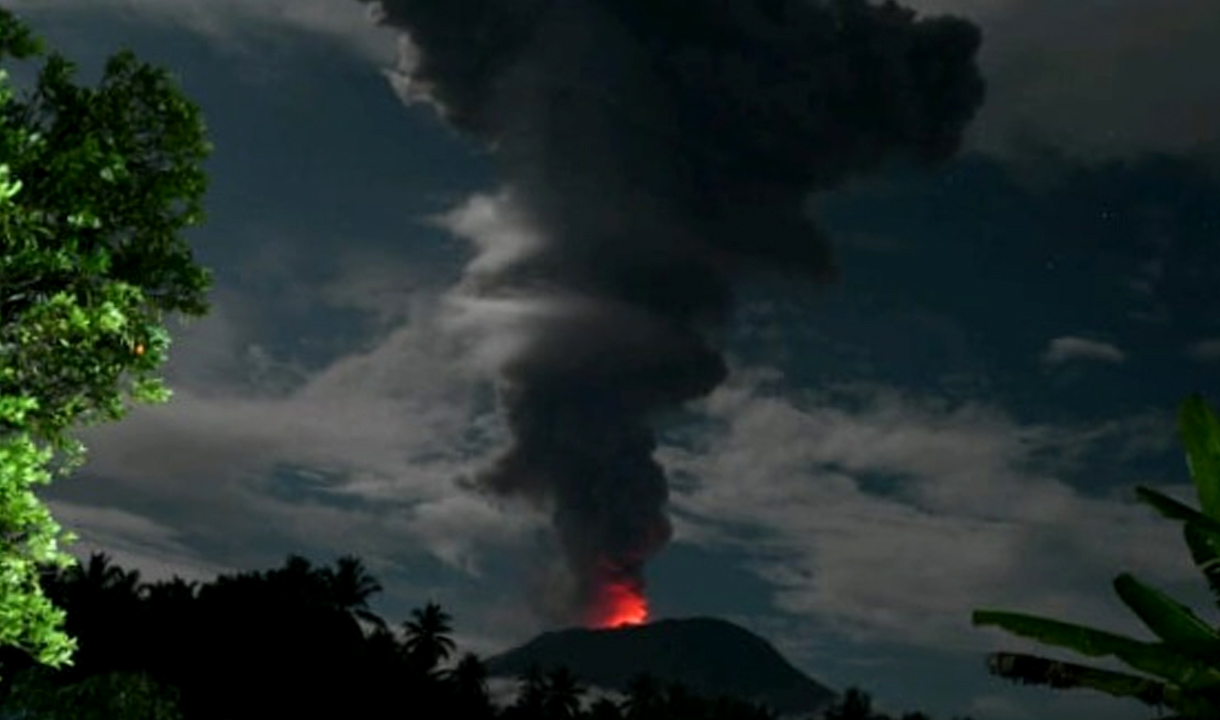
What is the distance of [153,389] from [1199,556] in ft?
49.3

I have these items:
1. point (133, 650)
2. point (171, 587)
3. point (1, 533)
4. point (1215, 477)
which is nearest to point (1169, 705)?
point (1215, 477)

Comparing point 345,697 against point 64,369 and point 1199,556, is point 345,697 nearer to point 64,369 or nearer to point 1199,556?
point 64,369

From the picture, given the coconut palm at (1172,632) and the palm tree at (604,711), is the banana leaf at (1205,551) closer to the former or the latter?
the coconut palm at (1172,632)

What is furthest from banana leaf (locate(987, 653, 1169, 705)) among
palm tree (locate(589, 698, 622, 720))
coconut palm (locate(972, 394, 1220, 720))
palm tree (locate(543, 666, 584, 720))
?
palm tree (locate(543, 666, 584, 720))

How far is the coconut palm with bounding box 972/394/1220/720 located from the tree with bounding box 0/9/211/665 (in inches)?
462

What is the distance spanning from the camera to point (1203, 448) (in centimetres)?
479

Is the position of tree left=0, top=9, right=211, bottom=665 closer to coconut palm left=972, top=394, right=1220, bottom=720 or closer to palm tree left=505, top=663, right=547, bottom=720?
coconut palm left=972, top=394, right=1220, bottom=720

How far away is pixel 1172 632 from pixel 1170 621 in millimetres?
49

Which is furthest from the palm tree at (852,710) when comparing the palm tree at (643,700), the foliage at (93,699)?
the foliage at (93,699)

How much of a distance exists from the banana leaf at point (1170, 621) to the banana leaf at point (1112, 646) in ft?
0.15

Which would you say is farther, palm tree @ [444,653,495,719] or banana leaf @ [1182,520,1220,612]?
palm tree @ [444,653,495,719]

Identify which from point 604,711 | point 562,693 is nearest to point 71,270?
point 604,711

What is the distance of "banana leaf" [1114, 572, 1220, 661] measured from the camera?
180 inches

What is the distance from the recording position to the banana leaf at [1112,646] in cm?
453
